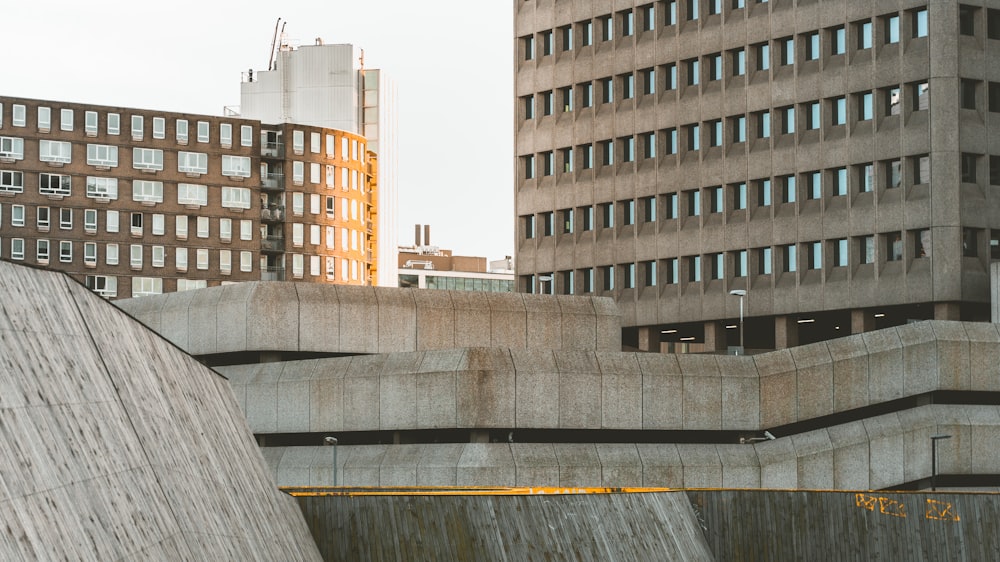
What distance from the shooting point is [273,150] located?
126 metres

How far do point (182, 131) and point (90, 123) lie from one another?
7374mm

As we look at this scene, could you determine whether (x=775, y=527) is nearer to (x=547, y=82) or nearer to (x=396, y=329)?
(x=396, y=329)

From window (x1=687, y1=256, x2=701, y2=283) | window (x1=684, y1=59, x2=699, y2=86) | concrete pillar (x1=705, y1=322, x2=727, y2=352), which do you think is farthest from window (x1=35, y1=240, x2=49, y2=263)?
concrete pillar (x1=705, y1=322, x2=727, y2=352)

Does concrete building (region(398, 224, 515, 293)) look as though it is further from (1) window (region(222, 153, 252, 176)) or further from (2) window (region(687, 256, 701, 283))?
(2) window (region(687, 256, 701, 283))

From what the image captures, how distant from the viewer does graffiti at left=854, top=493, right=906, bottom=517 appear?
30906 millimetres

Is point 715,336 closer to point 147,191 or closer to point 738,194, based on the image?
point 738,194

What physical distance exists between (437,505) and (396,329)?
1031 inches

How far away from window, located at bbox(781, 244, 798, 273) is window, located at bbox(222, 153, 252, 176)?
6399cm

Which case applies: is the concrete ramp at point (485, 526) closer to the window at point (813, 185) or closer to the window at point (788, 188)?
the window at point (813, 185)

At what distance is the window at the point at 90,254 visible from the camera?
117 meters

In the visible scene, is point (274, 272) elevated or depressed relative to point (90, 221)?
depressed

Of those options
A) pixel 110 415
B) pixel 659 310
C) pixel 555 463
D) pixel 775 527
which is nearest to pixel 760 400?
pixel 555 463

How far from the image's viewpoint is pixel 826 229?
68.6m

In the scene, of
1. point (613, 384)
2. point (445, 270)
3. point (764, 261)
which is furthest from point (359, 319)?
Answer: point (445, 270)
